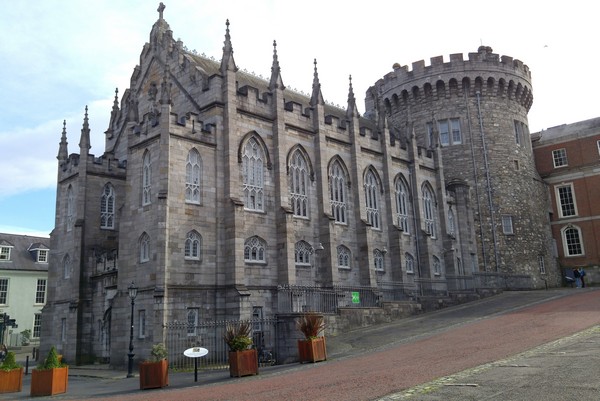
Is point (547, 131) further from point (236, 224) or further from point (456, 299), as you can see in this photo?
point (236, 224)

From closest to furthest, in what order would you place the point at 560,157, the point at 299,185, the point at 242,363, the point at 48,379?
1. the point at 48,379
2. the point at 242,363
3. the point at 299,185
4. the point at 560,157

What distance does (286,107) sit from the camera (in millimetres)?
32531

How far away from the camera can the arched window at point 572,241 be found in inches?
1943

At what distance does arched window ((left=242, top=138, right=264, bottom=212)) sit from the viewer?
2922 cm

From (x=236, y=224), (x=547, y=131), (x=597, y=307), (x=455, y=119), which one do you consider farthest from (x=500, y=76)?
(x=236, y=224)

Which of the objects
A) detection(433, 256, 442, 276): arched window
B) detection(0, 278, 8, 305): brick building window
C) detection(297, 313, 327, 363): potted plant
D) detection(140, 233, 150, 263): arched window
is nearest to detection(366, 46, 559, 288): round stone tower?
detection(433, 256, 442, 276): arched window

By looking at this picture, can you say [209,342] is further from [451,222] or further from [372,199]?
[451,222]

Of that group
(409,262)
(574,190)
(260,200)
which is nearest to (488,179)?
(574,190)

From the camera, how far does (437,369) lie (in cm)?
1372

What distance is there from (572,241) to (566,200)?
152 inches

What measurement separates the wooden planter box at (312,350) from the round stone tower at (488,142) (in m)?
27.3

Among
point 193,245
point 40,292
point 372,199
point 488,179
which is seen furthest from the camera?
point 40,292

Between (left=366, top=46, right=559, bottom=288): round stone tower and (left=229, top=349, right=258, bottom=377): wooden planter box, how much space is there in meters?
29.5

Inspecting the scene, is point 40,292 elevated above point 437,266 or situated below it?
below
